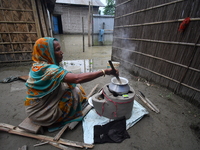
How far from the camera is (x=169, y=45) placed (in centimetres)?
358

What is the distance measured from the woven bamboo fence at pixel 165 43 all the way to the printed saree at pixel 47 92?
131 inches

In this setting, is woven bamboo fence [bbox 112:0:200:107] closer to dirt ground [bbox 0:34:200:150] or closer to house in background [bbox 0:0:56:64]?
dirt ground [bbox 0:34:200:150]

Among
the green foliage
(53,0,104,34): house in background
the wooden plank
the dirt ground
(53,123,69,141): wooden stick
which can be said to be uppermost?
the green foliage

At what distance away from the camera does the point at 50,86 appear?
178 cm

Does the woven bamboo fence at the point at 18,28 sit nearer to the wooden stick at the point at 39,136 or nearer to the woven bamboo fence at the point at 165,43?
the woven bamboo fence at the point at 165,43

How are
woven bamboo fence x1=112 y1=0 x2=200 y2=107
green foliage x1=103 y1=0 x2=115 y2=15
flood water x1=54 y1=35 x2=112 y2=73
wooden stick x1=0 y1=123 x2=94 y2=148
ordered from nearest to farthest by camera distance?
wooden stick x1=0 y1=123 x2=94 y2=148, woven bamboo fence x1=112 y1=0 x2=200 y2=107, flood water x1=54 y1=35 x2=112 y2=73, green foliage x1=103 y1=0 x2=115 y2=15

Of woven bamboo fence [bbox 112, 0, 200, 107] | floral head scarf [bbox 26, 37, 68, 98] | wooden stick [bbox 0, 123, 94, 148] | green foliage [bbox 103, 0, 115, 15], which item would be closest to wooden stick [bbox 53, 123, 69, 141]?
wooden stick [bbox 0, 123, 94, 148]

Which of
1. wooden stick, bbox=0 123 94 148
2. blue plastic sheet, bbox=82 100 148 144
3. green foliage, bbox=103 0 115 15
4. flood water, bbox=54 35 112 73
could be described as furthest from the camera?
green foliage, bbox=103 0 115 15

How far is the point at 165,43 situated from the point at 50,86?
12.8 ft

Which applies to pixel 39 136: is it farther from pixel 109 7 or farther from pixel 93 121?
pixel 109 7

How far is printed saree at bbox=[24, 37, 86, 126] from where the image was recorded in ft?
5.61

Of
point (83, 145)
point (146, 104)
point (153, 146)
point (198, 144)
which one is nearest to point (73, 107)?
point (83, 145)

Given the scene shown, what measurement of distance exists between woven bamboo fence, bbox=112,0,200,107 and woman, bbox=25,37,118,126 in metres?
2.66

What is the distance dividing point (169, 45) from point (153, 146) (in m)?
3.15
